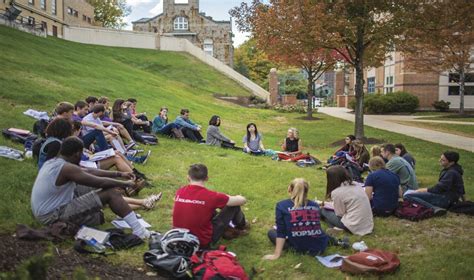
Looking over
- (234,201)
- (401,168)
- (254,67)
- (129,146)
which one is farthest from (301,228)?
(254,67)

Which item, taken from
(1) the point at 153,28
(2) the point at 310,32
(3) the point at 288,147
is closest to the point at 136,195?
(3) the point at 288,147

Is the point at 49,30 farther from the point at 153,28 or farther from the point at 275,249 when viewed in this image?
the point at 275,249

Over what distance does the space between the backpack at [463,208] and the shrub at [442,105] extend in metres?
36.0

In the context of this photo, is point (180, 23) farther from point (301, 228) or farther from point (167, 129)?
point (301, 228)

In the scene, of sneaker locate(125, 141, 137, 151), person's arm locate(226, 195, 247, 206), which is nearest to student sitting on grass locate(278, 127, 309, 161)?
sneaker locate(125, 141, 137, 151)

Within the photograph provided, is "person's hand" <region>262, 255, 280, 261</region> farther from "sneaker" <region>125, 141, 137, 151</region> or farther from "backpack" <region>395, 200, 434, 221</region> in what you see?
"sneaker" <region>125, 141, 137, 151</region>

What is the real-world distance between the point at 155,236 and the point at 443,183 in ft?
17.3

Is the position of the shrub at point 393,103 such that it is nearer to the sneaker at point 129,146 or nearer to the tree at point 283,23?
the tree at point 283,23

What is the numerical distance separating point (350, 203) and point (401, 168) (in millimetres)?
2732

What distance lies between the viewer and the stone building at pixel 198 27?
75.8 meters

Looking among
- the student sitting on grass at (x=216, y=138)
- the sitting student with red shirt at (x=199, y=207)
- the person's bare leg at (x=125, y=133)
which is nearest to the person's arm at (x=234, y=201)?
the sitting student with red shirt at (x=199, y=207)

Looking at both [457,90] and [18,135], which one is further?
[457,90]

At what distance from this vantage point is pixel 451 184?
27.7ft

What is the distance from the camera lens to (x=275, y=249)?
250 inches
